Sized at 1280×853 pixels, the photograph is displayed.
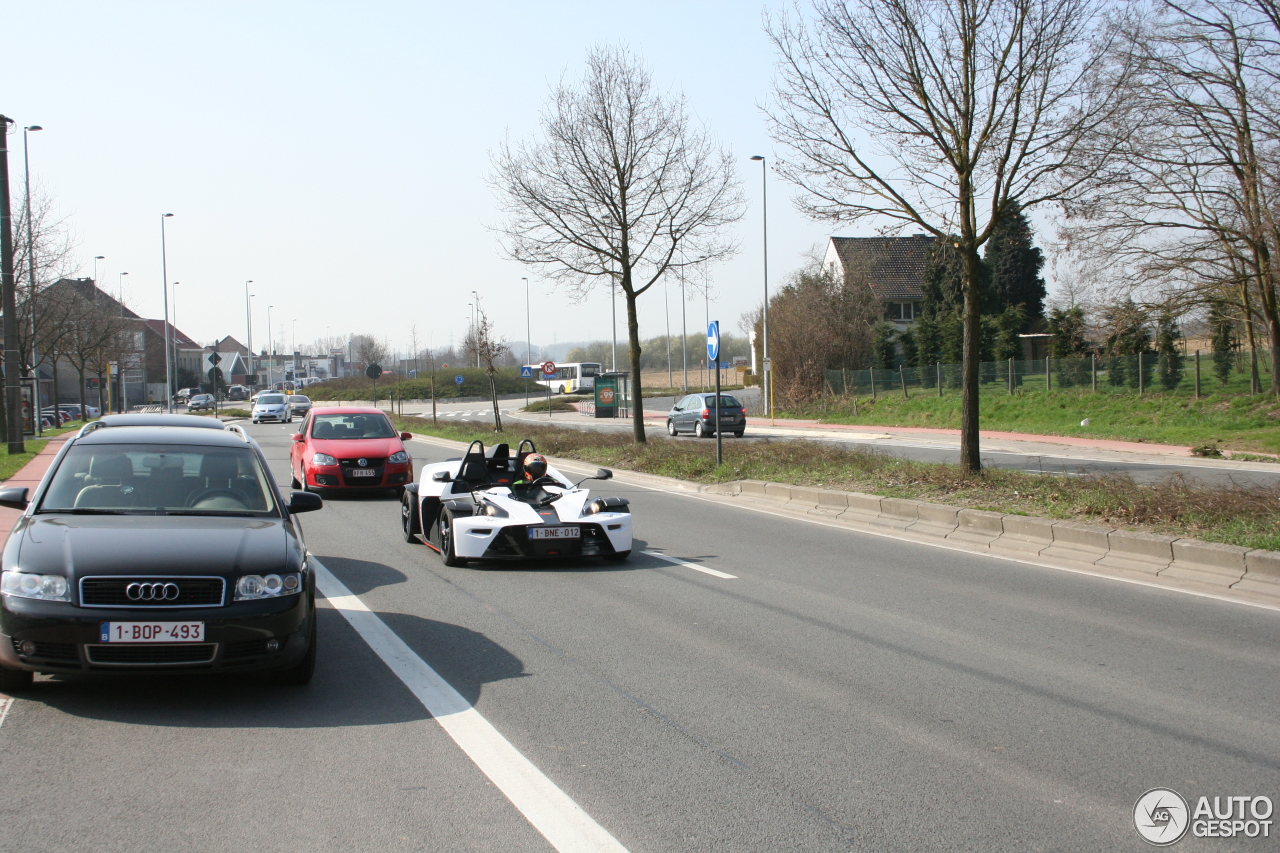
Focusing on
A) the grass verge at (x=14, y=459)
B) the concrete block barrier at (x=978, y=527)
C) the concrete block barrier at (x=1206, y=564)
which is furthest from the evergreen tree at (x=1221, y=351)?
the grass verge at (x=14, y=459)

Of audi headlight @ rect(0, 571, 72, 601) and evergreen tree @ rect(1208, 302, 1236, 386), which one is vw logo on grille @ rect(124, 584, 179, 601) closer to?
audi headlight @ rect(0, 571, 72, 601)

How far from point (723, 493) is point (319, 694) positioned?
36.3 ft

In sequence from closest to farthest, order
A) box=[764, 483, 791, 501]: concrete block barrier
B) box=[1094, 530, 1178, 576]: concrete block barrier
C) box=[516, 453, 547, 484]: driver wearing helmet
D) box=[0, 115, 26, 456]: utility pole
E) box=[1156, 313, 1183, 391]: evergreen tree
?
box=[1094, 530, 1178, 576]: concrete block barrier < box=[516, 453, 547, 484]: driver wearing helmet < box=[764, 483, 791, 501]: concrete block barrier < box=[0, 115, 26, 456]: utility pole < box=[1156, 313, 1183, 391]: evergreen tree

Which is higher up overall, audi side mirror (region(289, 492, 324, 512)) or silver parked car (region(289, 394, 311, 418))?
silver parked car (region(289, 394, 311, 418))

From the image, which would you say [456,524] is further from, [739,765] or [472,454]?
[739,765]

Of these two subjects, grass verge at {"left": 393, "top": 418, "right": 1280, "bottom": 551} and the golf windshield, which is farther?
the golf windshield

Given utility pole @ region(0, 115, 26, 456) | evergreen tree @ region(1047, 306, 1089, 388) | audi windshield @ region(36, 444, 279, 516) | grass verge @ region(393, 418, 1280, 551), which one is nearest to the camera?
audi windshield @ region(36, 444, 279, 516)

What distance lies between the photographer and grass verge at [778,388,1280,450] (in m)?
25.4

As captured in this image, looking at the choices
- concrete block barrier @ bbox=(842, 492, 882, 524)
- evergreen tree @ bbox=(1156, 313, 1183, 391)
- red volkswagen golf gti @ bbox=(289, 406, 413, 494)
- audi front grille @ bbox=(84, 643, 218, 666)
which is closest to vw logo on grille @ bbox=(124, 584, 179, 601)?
audi front grille @ bbox=(84, 643, 218, 666)

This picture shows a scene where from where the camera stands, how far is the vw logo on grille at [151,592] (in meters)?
4.97

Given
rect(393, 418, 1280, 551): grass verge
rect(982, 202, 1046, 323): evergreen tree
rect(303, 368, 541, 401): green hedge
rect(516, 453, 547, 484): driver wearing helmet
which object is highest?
rect(982, 202, 1046, 323): evergreen tree

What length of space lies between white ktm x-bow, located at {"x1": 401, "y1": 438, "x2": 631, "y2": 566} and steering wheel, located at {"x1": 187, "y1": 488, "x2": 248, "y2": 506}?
10.7 feet

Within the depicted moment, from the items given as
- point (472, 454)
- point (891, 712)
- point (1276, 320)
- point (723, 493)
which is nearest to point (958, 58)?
point (723, 493)

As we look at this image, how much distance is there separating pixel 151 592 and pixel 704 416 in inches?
1120
